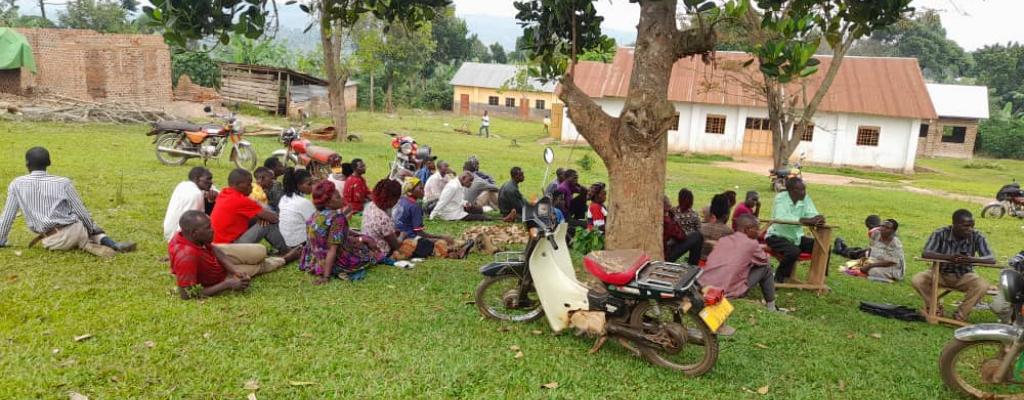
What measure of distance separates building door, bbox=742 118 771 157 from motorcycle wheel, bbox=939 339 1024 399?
25.6 m

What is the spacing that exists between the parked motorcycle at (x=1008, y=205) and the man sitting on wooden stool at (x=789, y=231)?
32.6 feet

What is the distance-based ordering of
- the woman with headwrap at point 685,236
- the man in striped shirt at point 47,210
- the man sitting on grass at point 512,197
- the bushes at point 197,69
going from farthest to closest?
the bushes at point 197,69 < the man sitting on grass at point 512,197 < the woman with headwrap at point 685,236 < the man in striped shirt at point 47,210

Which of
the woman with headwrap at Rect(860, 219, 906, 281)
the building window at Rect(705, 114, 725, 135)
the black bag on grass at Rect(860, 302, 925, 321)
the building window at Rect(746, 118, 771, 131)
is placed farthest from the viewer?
the building window at Rect(705, 114, 725, 135)

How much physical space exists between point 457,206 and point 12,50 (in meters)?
22.1

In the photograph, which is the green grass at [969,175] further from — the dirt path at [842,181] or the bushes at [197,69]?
the bushes at [197,69]

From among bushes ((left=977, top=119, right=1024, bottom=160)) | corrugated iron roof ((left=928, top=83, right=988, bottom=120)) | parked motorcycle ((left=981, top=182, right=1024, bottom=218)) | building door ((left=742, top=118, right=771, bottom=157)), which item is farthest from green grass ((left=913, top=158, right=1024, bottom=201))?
building door ((left=742, top=118, right=771, bottom=157))

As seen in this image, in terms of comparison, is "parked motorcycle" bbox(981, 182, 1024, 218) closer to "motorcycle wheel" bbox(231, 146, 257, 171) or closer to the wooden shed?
"motorcycle wheel" bbox(231, 146, 257, 171)

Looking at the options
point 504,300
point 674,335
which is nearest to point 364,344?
point 504,300

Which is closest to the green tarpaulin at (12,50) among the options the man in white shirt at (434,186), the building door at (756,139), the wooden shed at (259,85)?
the wooden shed at (259,85)

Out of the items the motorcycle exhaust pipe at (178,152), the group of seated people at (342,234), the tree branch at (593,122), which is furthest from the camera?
the motorcycle exhaust pipe at (178,152)

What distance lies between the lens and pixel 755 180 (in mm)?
21406

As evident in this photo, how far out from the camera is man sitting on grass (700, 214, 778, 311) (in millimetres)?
6699

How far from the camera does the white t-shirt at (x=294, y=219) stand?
762 cm

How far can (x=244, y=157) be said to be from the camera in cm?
1485
